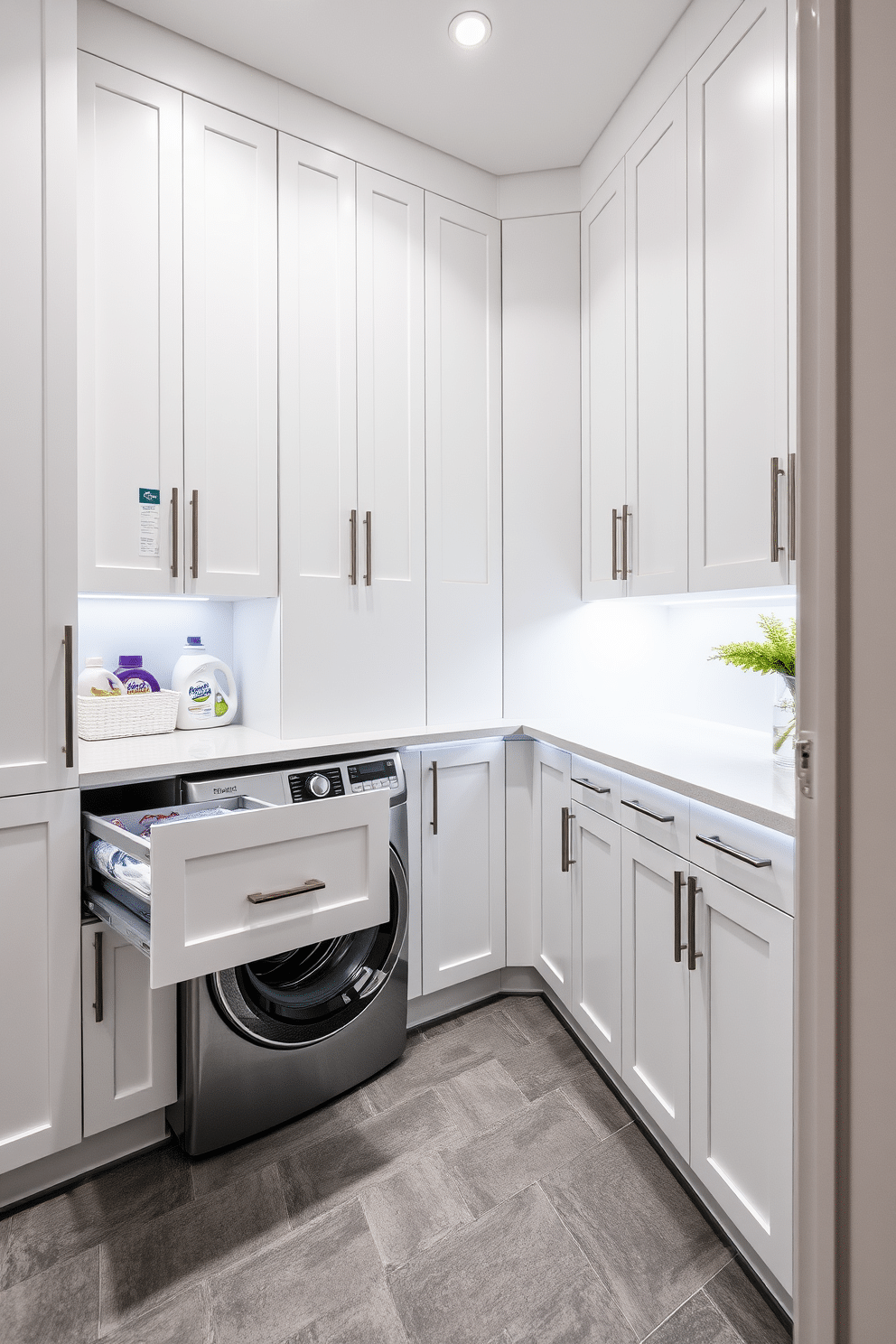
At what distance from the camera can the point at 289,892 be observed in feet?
4.03

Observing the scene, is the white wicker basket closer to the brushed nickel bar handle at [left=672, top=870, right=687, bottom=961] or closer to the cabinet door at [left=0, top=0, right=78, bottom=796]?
the cabinet door at [left=0, top=0, right=78, bottom=796]

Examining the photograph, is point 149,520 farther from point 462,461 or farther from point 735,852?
point 735,852

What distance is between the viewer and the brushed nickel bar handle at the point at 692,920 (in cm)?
135

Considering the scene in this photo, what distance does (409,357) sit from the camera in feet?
6.83

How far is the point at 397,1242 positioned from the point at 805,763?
4.48ft

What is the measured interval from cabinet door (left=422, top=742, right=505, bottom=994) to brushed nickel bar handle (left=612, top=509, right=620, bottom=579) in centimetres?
64

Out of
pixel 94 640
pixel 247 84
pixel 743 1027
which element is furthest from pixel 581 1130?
pixel 247 84

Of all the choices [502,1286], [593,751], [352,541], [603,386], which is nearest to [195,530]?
[352,541]

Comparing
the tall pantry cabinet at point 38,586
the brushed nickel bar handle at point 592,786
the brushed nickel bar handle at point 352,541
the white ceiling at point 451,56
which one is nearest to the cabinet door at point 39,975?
the tall pantry cabinet at point 38,586

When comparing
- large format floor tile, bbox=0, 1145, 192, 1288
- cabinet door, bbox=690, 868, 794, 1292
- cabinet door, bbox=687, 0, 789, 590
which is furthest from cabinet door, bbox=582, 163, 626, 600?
large format floor tile, bbox=0, 1145, 192, 1288

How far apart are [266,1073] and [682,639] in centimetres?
177

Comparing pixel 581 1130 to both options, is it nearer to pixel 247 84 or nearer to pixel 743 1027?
pixel 743 1027

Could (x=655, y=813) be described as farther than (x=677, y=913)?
Yes

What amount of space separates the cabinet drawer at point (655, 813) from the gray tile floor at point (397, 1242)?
731 millimetres
